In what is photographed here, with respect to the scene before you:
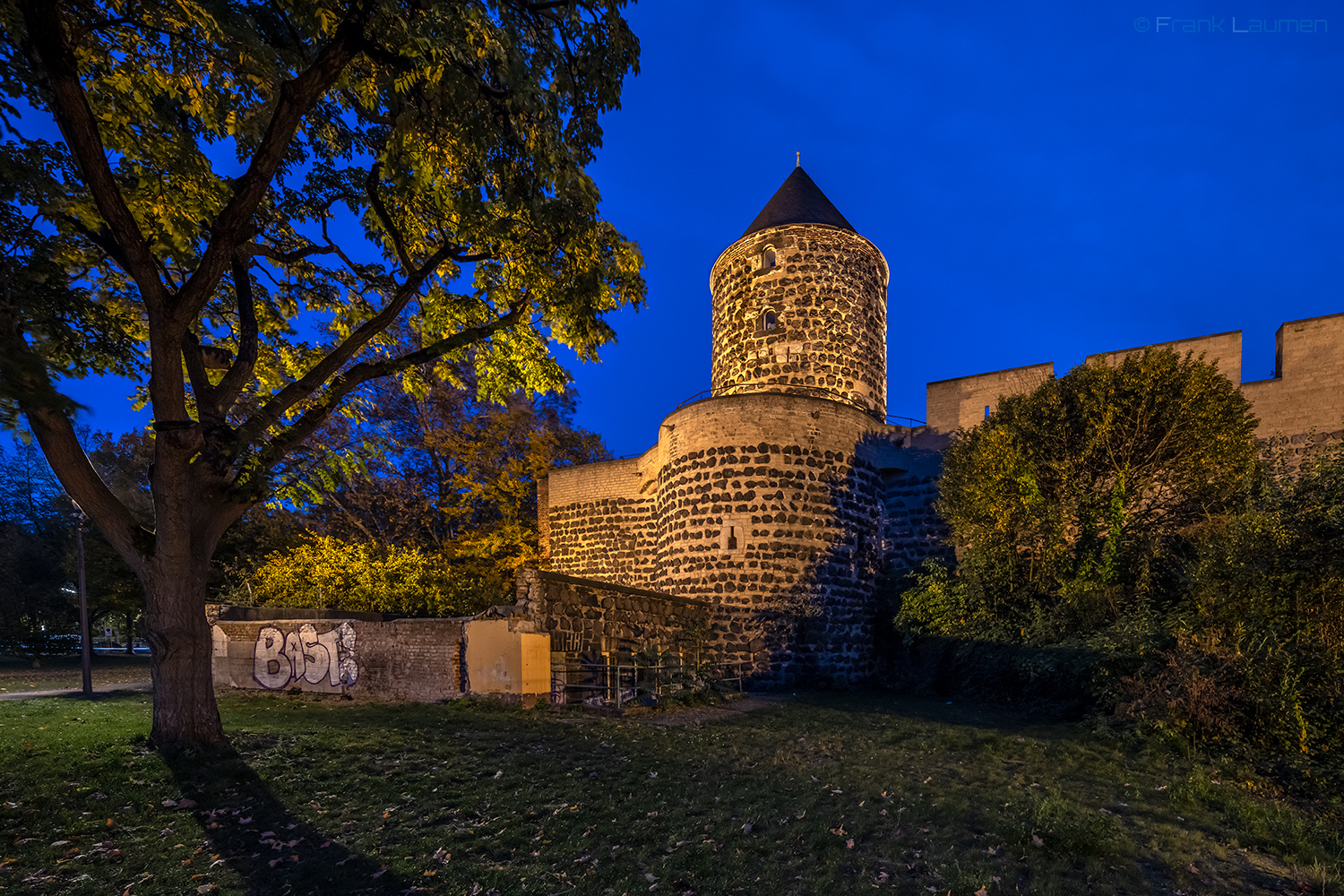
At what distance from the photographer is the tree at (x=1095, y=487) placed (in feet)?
37.2

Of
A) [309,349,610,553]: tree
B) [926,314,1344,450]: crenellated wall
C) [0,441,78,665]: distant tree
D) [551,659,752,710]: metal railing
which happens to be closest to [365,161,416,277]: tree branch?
[551,659,752,710]: metal railing

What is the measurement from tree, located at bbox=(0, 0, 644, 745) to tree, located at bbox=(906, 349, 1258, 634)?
9.15 m

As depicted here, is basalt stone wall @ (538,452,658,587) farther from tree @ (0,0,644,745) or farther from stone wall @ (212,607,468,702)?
tree @ (0,0,644,745)

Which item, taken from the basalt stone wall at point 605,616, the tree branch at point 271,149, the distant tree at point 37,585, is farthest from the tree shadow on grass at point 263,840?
the distant tree at point 37,585

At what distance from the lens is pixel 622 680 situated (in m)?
11.8

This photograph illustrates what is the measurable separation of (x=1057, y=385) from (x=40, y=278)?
15988mm

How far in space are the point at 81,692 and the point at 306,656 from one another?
19.7 feet

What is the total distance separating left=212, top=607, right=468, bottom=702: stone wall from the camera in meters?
11.7

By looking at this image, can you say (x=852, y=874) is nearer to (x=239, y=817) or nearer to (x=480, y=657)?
(x=239, y=817)

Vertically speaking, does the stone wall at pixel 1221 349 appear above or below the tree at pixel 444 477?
above

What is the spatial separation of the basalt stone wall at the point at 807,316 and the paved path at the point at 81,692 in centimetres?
1716

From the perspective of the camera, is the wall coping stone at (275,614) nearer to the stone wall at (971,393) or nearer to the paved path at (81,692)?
the paved path at (81,692)

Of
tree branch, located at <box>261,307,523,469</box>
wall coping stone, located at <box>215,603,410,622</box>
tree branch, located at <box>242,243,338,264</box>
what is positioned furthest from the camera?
wall coping stone, located at <box>215,603,410,622</box>

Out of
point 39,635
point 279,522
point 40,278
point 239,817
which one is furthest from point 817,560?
point 39,635
